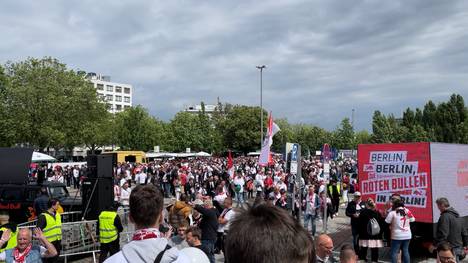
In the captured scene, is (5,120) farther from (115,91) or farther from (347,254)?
(115,91)

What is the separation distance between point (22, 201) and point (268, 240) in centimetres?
1491

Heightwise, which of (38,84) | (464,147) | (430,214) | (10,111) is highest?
(38,84)

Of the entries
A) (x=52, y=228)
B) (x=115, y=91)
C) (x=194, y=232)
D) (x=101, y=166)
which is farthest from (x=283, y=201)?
(x=115, y=91)

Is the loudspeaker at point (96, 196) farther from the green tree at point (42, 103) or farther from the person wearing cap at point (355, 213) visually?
the green tree at point (42, 103)

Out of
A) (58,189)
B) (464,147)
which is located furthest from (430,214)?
(58,189)

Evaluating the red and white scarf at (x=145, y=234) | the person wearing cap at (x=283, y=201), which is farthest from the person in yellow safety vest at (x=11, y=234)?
the person wearing cap at (x=283, y=201)

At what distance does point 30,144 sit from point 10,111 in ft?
14.6

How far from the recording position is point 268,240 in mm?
1579

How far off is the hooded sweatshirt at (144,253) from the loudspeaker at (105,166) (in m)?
11.6

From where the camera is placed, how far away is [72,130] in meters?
48.8

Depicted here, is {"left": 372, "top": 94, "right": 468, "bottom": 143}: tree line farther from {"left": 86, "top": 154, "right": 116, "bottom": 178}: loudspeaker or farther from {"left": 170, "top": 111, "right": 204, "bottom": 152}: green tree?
{"left": 86, "top": 154, "right": 116, "bottom": 178}: loudspeaker

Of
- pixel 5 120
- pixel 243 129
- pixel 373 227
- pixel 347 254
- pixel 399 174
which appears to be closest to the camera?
pixel 347 254

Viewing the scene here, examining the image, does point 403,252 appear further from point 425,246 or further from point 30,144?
point 30,144

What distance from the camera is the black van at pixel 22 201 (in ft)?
47.3
